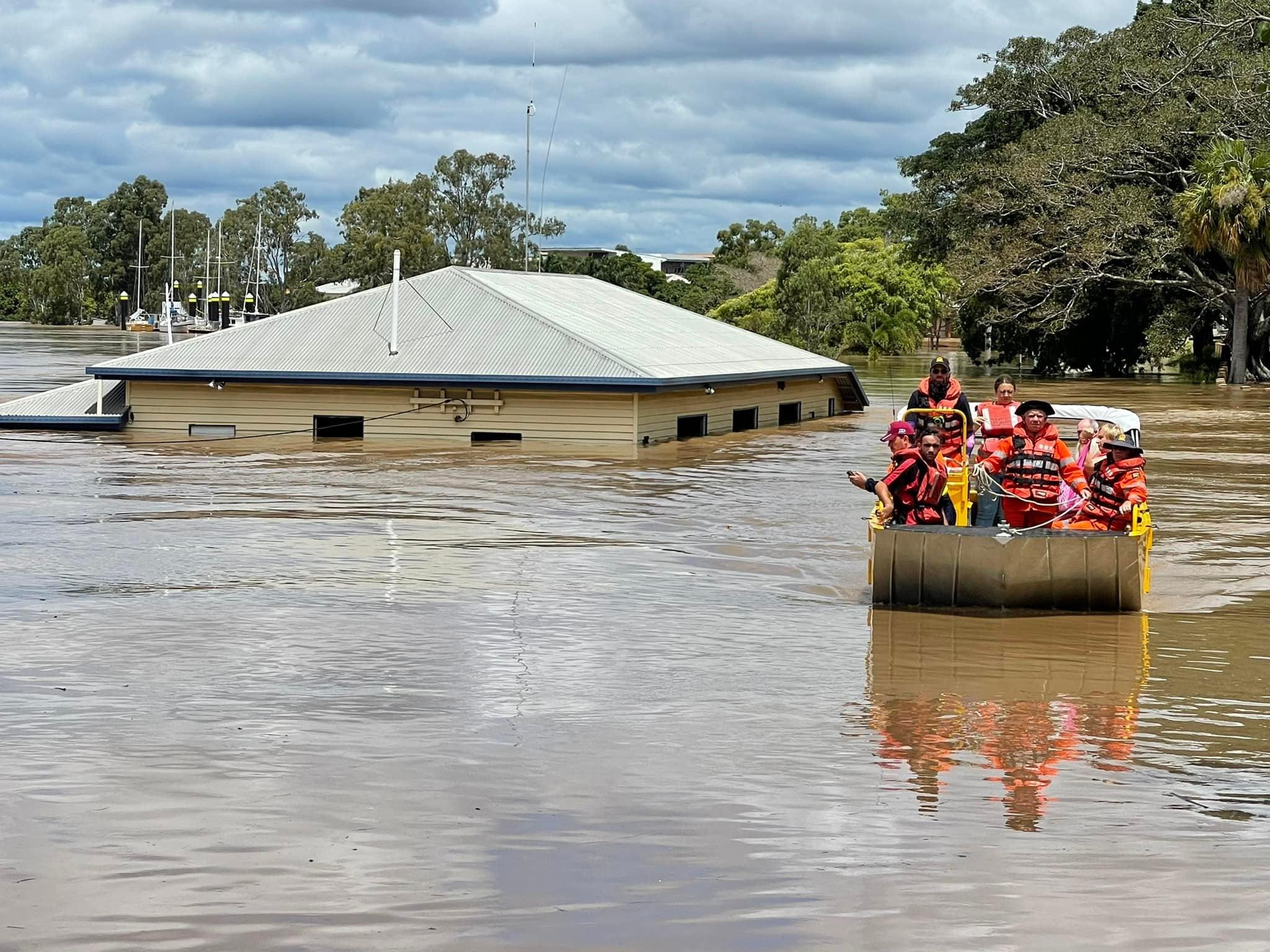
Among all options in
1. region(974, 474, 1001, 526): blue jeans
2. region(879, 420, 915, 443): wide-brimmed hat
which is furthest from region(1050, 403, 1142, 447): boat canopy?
region(879, 420, 915, 443): wide-brimmed hat

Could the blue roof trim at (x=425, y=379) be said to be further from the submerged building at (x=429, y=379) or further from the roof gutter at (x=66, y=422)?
the roof gutter at (x=66, y=422)

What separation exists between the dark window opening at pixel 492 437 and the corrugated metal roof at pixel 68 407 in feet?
23.8

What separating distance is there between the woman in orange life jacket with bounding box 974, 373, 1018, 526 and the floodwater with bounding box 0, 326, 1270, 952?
1226 mm

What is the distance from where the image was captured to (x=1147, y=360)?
6800 cm

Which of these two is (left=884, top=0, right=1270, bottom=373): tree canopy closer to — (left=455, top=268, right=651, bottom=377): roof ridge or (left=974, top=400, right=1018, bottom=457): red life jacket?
(left=455, top=268, right=651, bottom=377): roof ridge

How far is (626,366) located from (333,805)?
23.0 metres

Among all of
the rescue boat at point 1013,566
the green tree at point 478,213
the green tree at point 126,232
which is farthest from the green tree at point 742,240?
the rescue boat at point 1013,566

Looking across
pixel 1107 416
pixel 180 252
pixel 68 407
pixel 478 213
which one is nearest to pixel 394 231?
pixel 478 213

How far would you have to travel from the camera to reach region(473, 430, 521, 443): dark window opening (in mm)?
31000

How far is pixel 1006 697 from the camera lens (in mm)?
9945

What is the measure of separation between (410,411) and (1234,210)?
3130cm

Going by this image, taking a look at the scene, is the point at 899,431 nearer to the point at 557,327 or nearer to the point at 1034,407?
the point at 1034,407

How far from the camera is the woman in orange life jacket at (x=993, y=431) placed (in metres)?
13.9

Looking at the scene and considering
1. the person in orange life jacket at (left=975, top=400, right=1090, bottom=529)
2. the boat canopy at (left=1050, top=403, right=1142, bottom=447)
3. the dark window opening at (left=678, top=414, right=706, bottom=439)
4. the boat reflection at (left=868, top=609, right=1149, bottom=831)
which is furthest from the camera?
the dark window opening at (left=678, top=414, right=706, bottom=439)
